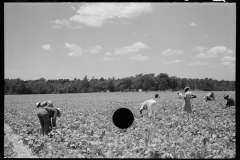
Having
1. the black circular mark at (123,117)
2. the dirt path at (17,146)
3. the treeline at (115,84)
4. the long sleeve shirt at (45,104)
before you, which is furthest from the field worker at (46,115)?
the black circular mark at (123,117)

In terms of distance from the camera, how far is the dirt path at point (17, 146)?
185 inches

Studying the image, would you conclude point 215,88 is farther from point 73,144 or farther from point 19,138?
point 19,138

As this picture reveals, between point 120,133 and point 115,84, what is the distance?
1.29 metres

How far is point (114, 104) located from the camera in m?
5.86

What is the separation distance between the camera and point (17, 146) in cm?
516

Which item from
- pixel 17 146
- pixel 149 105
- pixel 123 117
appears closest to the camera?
pixel 123 117

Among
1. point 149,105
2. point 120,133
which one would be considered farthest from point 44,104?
point 149,105

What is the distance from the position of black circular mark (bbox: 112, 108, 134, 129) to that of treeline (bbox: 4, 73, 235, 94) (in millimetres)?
1078

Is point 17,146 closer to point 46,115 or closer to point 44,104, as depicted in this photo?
point 46,115

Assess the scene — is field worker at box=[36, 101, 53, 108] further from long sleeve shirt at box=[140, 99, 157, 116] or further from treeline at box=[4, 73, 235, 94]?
long sleeve shirt at box=[140, 99, 157, 116]

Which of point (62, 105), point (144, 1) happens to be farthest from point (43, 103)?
point (144, 1)

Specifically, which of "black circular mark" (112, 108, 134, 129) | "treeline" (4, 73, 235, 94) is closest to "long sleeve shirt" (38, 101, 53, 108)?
"treeline" (4, 73, 235, 94)
